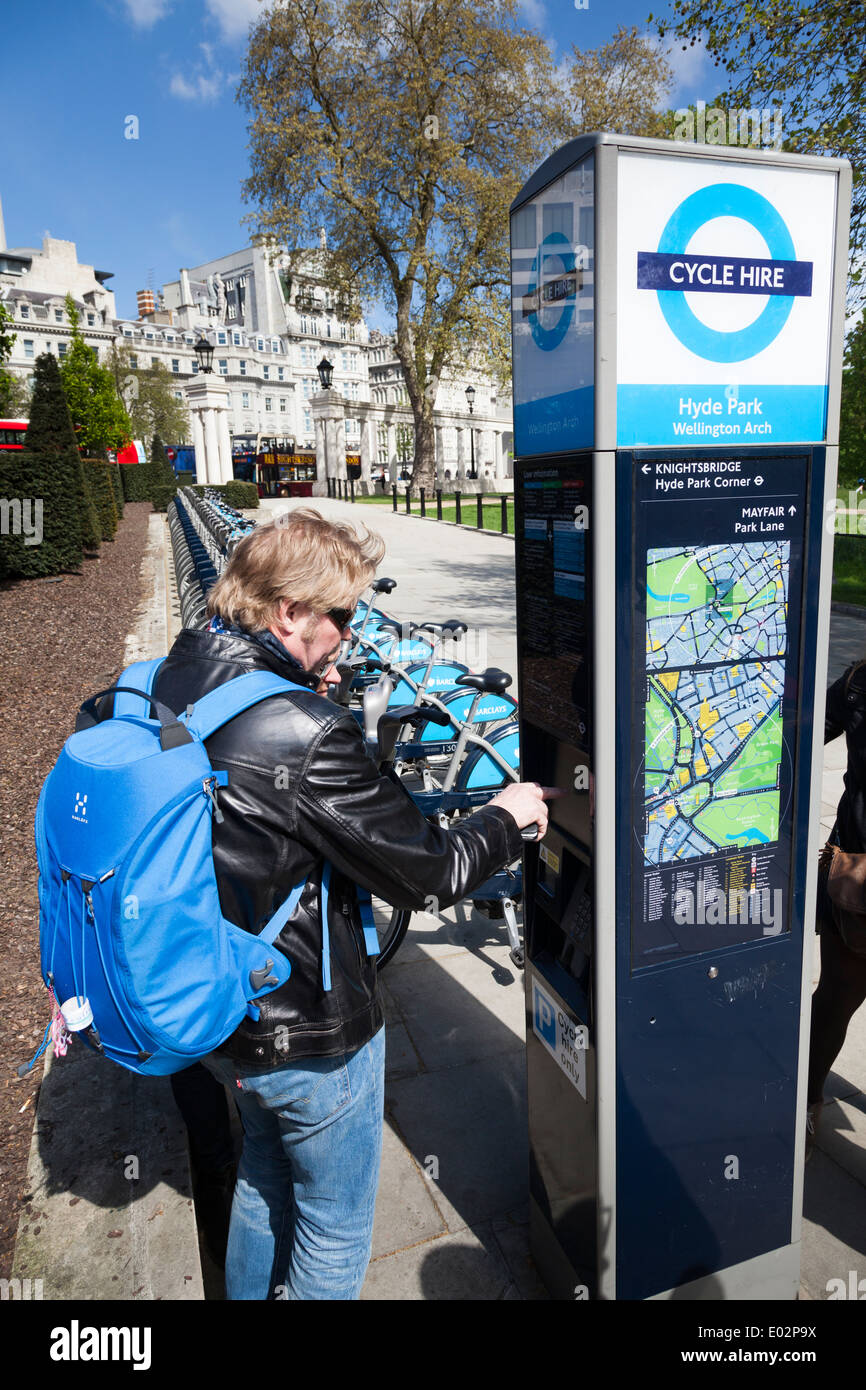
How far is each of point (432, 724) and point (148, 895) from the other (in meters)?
3.70

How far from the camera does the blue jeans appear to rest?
164 centimetres

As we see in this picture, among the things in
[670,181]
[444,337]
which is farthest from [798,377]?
[444,337]

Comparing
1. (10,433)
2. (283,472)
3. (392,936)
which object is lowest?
(392,936)

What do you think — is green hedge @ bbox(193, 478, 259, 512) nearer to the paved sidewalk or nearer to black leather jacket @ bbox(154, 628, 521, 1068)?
the paved sidewalk

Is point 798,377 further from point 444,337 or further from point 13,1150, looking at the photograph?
point 444,337

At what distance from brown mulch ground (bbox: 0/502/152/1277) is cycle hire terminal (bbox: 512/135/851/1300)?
1.41 m

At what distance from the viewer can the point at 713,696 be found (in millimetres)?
1778

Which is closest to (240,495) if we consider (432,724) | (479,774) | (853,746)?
(432,724)

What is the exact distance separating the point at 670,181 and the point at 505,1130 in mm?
2757

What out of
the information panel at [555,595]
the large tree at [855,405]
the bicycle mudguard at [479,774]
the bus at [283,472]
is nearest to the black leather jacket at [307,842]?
the information panel at [555,595]

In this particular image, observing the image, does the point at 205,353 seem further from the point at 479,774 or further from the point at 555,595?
the point at 555,595

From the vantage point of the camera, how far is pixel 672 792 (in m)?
1.79

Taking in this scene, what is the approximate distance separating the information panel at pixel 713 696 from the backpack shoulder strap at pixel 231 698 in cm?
74

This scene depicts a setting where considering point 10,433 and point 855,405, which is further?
point 855,405
